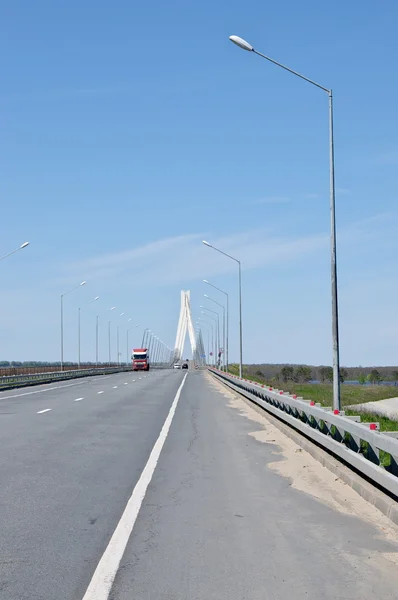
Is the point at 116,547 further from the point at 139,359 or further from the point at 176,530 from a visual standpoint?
the point at 139,359

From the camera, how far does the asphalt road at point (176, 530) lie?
254 inches

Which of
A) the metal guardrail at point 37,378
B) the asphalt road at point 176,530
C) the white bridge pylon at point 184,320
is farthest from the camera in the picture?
the white bridge pylon at point 184,320

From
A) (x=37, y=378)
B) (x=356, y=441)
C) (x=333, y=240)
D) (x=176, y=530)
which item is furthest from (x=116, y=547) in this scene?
(x=37, y=378)

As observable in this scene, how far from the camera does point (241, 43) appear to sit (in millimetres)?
20438

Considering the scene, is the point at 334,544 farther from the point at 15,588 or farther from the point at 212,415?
the point at 212,415

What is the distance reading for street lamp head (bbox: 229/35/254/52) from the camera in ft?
66.3

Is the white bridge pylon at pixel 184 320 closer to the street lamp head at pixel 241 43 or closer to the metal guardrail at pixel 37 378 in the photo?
the metal guardrail at pixel 37 378

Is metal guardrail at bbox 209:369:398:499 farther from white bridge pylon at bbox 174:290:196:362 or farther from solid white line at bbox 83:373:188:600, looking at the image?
white bridge pylon at bbox 174:290:196:362

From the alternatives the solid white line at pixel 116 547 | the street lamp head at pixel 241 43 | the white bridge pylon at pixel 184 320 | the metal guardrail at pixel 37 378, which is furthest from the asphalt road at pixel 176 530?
the white bridge pylon at pixel 184 320

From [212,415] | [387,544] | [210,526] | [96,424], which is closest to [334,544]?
[387,544]

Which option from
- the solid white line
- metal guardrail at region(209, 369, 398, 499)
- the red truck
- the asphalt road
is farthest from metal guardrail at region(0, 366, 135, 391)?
the solid white line

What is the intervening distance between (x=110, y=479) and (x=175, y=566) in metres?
5.07

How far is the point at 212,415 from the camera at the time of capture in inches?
1028

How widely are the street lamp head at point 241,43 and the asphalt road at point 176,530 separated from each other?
9.86 metres
